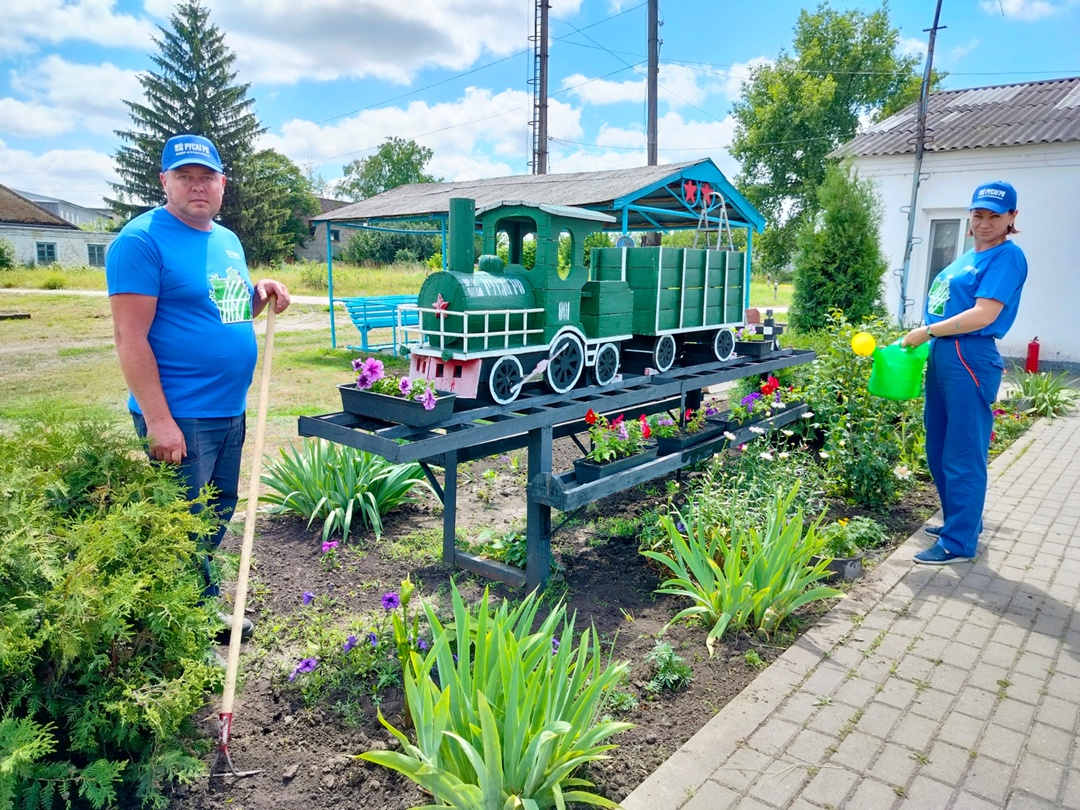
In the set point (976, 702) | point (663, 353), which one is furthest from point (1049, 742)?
point (663, 353)

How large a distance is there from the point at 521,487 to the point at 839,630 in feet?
9.90

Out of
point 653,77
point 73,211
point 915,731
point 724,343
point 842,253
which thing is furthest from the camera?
point 73,211

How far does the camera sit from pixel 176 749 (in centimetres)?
241

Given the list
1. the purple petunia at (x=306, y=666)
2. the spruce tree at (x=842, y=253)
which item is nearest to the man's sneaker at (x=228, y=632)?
the purple petunia at (x=306, y=666)

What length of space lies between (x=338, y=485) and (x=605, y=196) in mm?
7088

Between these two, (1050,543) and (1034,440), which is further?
(1034,440)

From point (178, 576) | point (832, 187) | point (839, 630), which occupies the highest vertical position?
point (832, 187)

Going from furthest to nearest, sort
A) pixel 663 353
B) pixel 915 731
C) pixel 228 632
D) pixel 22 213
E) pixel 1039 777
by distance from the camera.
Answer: pixel 22 213 < pixel 663 353 < pixel 228 632 < pixel 915 731 < pixel 1039 777

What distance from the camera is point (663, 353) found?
16.1ft

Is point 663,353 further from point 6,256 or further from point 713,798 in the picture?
point 6,256

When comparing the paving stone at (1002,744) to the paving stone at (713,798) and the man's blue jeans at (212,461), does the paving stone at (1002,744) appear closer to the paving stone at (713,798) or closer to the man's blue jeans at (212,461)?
the paving stone at (713,798)

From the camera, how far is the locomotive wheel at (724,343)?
17.9 feet

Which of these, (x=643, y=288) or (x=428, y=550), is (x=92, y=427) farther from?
(x=643, y=288)

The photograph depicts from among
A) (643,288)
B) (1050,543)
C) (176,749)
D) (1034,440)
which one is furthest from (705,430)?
(1034,440)
